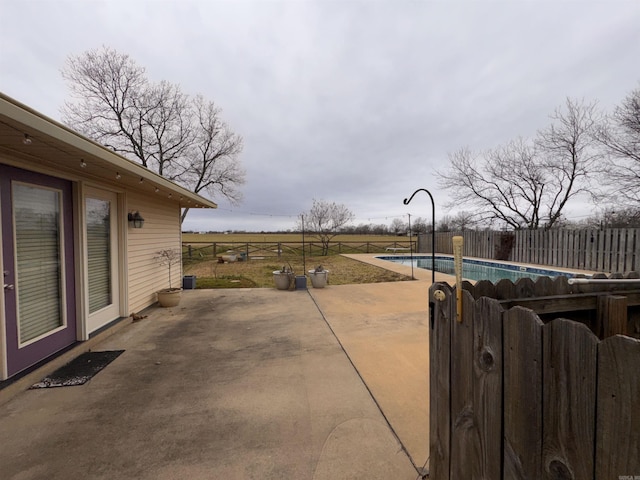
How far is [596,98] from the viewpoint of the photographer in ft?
41.1

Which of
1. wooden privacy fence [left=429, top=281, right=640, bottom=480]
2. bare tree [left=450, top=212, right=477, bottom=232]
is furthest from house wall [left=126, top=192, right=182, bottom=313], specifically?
bare tree [left=450, top=212, right=477, bottom=232]

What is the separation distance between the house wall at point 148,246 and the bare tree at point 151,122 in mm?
9231

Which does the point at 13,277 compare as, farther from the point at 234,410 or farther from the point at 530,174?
the point at 530,174

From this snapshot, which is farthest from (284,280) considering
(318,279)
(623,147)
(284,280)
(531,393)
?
(623,147)

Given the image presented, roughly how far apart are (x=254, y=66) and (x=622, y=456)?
9513 millimetres

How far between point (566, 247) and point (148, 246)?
555 inches

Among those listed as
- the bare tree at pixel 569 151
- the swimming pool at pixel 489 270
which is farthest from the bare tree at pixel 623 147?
the swimming pool at pixel 489 270

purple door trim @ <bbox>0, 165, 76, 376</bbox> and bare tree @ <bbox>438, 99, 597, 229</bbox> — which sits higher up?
bare tree @ <bbox>438, 99, 597, 229</bbox>

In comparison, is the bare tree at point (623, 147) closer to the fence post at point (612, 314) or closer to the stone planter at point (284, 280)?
the stone planter at point (284, 280)

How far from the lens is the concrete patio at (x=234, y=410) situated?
1.81 m

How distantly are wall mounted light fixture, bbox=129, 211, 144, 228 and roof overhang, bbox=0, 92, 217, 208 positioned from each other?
75cm

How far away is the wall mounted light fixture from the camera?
5108 mm

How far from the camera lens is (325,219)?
878 inches

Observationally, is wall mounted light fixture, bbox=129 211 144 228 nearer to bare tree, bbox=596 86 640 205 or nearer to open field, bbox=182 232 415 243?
bare tree, bbox=596 86 640 205
